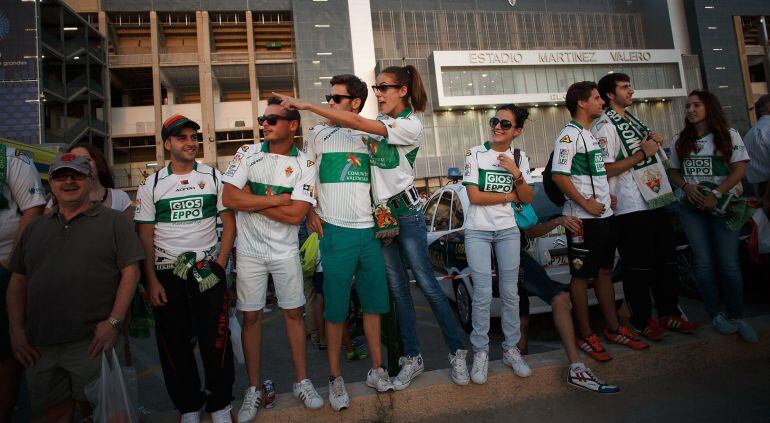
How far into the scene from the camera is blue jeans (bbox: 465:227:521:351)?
2902 mm

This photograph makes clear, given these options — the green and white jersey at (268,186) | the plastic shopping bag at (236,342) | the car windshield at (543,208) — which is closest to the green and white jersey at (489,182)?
the green and white jersey at (268,186)

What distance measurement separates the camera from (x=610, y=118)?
3502 mm

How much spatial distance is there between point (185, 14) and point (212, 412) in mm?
37186

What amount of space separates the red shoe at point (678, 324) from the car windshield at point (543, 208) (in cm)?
151

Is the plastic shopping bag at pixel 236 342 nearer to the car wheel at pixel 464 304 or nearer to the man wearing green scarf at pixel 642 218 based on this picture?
A: the car wheel at pixel 464 304

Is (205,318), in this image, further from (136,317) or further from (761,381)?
(761,381)

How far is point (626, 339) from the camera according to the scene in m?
3.14

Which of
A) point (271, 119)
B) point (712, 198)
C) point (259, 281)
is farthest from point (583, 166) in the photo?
point (259, 281)

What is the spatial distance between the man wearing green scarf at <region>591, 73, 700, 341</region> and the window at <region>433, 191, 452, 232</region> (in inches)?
90.3

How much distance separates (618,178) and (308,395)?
2962 millimetres

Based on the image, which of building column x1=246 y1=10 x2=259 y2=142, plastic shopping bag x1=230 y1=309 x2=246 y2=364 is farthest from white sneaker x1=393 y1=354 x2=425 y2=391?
building column x1=246 y1=10 x2=259 y2=142

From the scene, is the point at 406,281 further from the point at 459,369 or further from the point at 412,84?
the point at 412,84

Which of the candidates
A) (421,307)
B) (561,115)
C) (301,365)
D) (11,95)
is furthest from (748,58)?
(11,95)

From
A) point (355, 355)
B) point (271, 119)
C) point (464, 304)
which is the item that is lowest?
point (355, 355)
